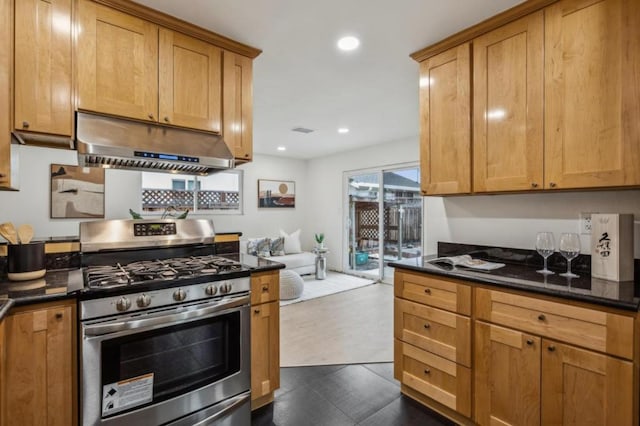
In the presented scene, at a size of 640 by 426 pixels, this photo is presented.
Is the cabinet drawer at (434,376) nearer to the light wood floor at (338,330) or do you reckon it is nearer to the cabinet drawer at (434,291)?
the cabinet drawer at (434,291)

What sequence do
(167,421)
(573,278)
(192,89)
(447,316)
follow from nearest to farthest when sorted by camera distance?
(167,421)
(573,278)
(447,316)
(192,89)

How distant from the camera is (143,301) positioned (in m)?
1.58

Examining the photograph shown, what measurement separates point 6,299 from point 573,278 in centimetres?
281

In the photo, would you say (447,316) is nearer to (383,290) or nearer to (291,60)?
(291,60)

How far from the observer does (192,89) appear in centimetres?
219

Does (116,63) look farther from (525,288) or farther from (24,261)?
(525,288)

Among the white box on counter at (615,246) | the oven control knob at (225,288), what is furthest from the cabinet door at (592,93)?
the oven control knob at (225,288)

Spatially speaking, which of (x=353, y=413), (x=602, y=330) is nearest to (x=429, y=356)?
(x=353, y=413)

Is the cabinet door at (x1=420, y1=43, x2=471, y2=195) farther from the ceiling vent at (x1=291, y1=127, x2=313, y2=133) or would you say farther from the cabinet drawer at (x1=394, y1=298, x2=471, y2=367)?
the ceiling vent at (x1=291, y1=127, x2=313, y2=133)

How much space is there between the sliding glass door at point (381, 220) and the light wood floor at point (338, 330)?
991 mm

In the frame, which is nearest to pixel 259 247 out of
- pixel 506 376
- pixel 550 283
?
pixel 506 376

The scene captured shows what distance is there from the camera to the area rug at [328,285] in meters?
4.77

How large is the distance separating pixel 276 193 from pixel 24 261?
17.4 feet

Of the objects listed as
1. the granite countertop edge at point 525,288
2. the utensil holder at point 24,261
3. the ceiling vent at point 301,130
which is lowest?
the granite countertop edge at point 525,288
